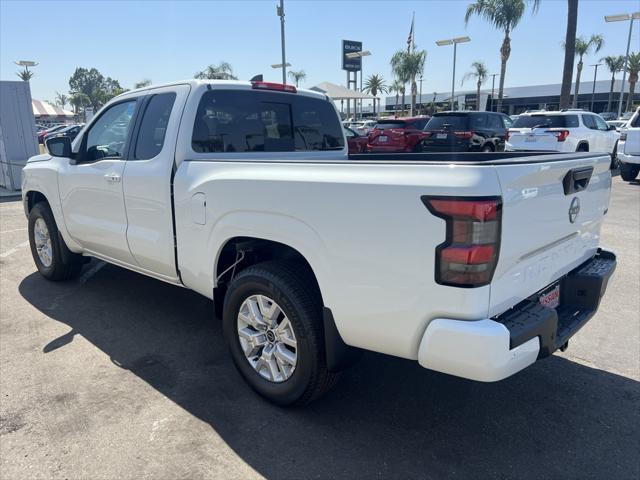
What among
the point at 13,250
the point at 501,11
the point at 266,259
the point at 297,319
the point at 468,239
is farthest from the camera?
the point at 501,11

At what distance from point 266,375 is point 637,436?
2.10 meters

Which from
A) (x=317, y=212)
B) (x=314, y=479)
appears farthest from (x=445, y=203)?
(x=314, y=479)

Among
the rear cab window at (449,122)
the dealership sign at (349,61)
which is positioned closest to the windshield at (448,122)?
the rear cab window at (449,122)

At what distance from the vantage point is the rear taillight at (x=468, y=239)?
2.04 metres

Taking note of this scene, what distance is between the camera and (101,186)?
4.11m

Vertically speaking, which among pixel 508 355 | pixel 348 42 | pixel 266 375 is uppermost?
pixel 348 42

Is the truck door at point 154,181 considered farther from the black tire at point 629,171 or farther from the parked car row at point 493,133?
the black tire at point 629,171

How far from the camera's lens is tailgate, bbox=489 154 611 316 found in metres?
2.18

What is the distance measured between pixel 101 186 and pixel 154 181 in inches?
34.2

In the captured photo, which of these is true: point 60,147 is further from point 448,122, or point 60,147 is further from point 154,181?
point 448,122

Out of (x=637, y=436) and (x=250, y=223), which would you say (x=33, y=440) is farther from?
(x=637, y=436)

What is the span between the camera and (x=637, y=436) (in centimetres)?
273

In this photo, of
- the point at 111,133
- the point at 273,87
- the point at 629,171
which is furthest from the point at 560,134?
the point at 111,133

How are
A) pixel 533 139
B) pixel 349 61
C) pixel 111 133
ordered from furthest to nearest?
1. pixel 349 61
2. pixel 533 139
3. pixel 111 133
